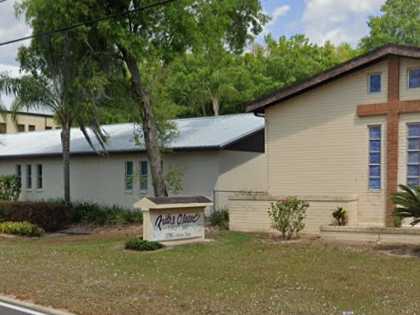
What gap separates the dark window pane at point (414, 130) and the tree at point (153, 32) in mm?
8921

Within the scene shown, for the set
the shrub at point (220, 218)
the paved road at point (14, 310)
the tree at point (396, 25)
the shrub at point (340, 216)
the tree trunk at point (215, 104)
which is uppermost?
the tree at point (396, 25)

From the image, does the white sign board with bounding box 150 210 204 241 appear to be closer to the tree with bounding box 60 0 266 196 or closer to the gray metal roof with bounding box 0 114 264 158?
the tree with bounding box 60 0 266 196

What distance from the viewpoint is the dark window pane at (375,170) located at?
60.2ft

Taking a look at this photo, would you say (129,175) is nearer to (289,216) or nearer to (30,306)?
(289,216)

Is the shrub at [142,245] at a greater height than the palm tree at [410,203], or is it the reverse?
the palm tree at [410,203]

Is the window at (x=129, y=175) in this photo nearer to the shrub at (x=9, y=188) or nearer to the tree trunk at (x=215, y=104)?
the shrub at (x=9, y=188)

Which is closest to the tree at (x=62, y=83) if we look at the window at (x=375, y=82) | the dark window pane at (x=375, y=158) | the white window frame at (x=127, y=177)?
the white window frame at (x=127, y=177)

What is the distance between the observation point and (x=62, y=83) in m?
25.9

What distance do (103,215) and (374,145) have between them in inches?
514

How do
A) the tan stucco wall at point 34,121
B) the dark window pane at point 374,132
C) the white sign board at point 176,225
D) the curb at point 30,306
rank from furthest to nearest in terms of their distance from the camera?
1. the tan stucco wall at point 34,121
2. the dark window pane at point 374,132
3. the white sign board at point 176,225
4. the curb at point 30,306

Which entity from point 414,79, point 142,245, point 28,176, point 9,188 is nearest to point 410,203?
point 414,79

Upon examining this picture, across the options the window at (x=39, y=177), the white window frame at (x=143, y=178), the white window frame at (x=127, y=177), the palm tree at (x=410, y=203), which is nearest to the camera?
the palm tree at (x=410, y=203)

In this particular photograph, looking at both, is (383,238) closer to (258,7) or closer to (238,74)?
(258,7)

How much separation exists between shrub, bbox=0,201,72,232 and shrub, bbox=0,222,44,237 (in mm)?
1555
